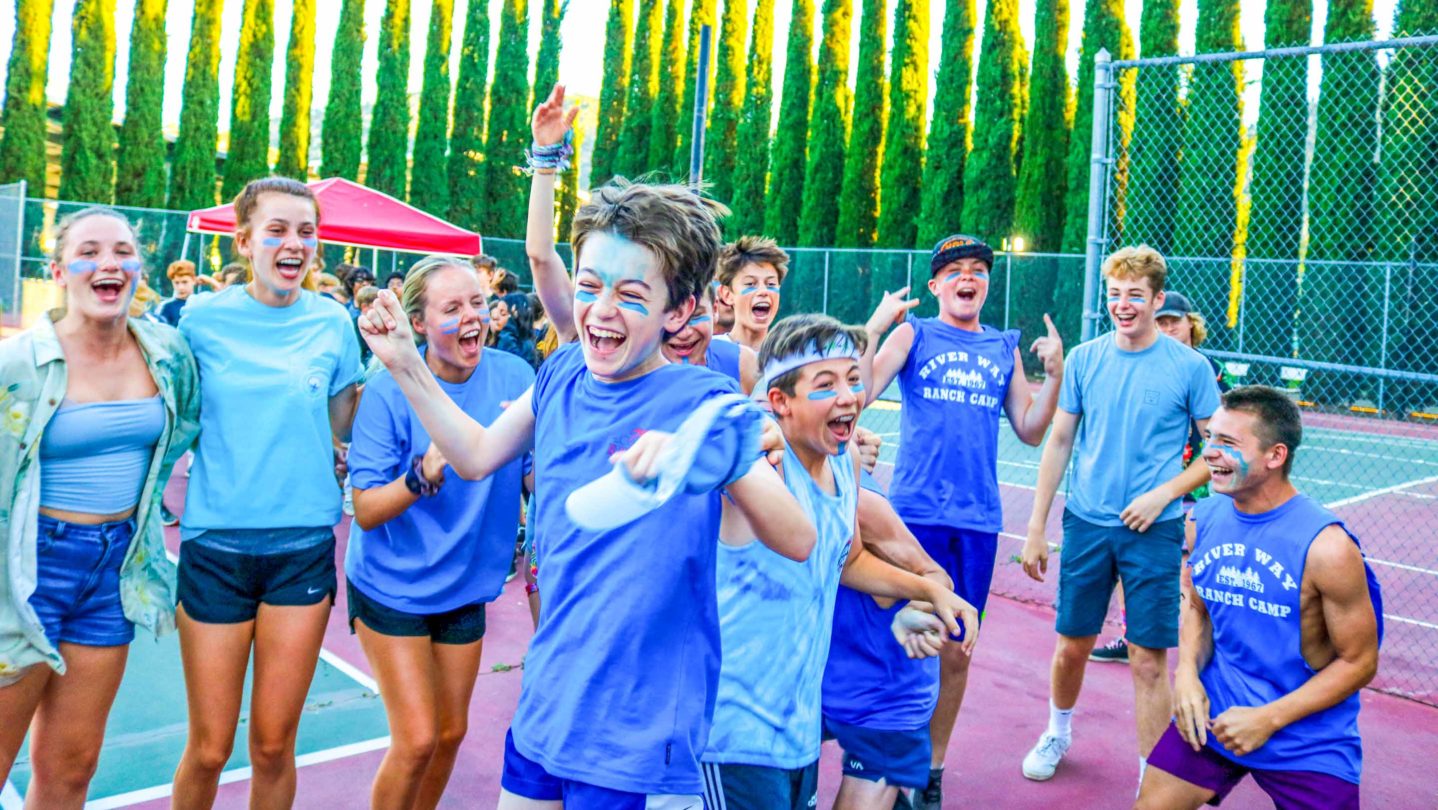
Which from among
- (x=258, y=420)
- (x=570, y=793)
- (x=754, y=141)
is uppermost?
(x=754, y=141)

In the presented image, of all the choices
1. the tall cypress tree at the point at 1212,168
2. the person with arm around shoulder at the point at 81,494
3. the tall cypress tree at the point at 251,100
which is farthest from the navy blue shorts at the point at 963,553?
the tall cypress tree at the point at 251,100

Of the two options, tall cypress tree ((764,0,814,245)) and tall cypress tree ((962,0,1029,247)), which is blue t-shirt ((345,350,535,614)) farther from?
tall cypress tree ((764,0,814,245))

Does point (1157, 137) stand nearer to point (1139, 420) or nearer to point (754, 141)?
point (754, 141)

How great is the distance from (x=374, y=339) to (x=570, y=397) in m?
0.54

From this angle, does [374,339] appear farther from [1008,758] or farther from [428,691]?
[1008,758]

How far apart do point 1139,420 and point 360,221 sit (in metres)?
9.10

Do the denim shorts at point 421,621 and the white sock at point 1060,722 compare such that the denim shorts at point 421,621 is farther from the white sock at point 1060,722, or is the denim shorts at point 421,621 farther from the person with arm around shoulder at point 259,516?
the white sock at point 1060,722

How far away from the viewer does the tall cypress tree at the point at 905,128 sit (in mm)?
26922

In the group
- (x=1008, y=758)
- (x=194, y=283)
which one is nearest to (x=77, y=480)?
(x=1008, y=758)

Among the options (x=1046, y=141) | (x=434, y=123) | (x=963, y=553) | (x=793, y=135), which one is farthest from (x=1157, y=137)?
(x=434, y=123)

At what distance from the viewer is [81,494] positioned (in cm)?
296

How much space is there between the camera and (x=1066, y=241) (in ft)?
78.0

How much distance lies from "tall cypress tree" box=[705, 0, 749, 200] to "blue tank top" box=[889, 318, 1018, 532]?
27.2 metres

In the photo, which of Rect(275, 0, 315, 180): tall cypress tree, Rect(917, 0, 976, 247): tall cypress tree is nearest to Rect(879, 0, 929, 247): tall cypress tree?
Rect(917, 0, 976, 247): tall cypress tree
